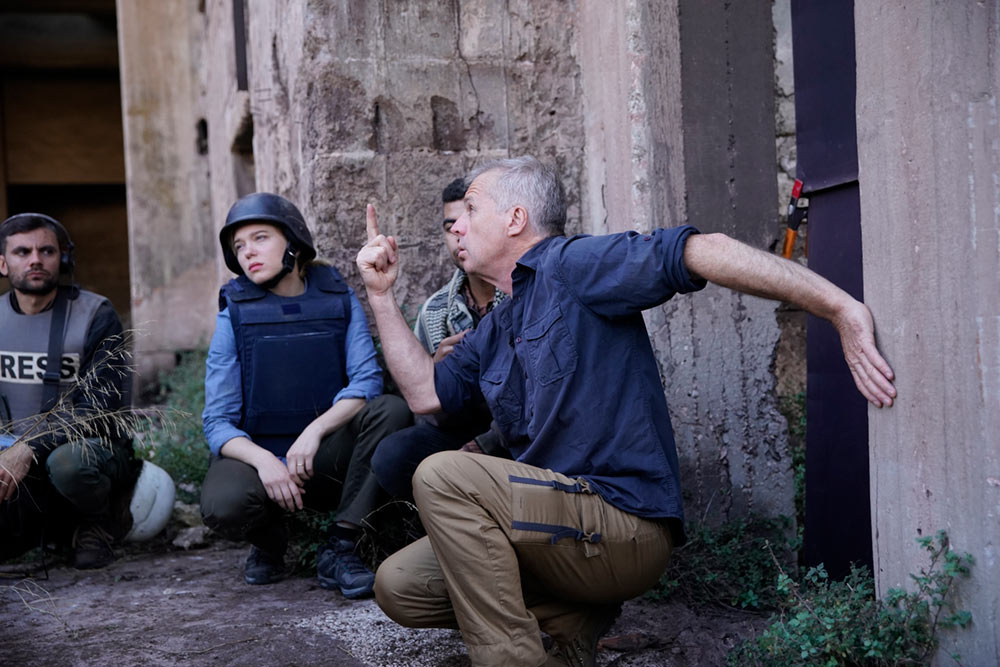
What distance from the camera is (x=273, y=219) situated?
378 cm

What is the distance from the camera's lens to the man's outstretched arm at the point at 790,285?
2299mm

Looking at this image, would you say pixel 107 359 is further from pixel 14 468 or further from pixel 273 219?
pixel 273 219

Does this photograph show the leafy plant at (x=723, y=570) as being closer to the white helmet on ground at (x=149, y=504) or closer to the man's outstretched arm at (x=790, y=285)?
the man's outstretched arm at (x=790, y=285)

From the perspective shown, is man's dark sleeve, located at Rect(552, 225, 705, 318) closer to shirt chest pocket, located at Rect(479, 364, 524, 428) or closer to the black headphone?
shirt chest pocket, located at Rect(479, 364, 524, 428)

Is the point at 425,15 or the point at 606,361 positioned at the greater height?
the point at 425,15

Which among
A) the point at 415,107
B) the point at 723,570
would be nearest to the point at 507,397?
the point at 723,570

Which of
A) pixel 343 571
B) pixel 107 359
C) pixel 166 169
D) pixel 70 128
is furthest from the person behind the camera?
pixel 70 128

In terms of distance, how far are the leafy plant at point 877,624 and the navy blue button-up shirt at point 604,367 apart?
41cm

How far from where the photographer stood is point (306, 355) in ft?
12.5

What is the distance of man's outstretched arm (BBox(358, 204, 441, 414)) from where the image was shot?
2.90 meters

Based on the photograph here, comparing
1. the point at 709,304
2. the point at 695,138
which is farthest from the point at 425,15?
the point at 709,304

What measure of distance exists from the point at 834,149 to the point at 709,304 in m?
0.74

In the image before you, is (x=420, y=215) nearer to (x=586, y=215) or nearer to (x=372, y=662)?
(x=586, y=215)

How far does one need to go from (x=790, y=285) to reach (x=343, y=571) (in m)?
2.01
